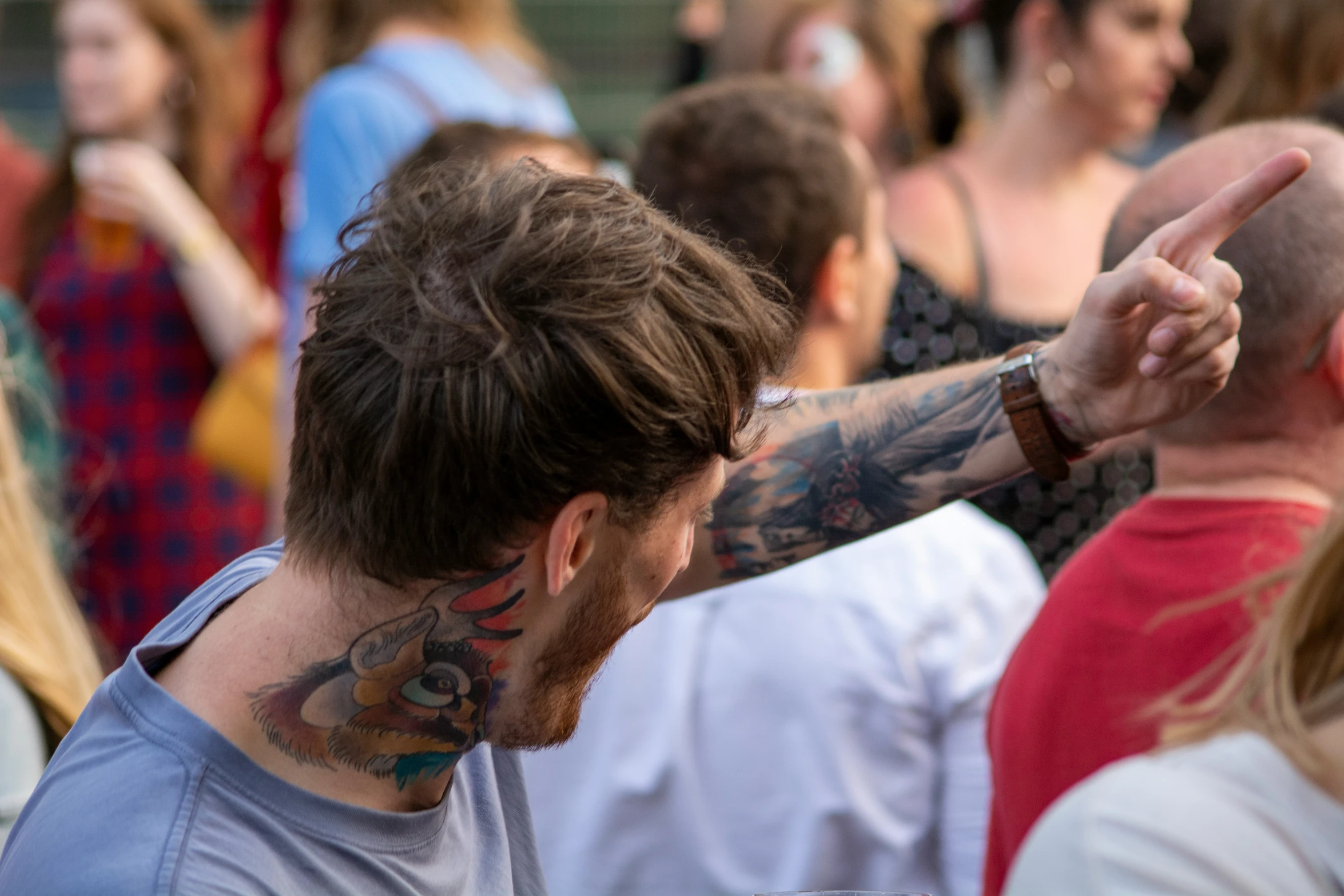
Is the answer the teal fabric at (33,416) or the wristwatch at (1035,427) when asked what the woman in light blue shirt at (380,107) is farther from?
the wristwatch at (1035,427)

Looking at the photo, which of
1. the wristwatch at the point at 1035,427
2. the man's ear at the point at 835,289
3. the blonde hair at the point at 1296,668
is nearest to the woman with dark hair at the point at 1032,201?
the man's ear at the point at 835,289

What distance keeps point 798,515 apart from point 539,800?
0.67m

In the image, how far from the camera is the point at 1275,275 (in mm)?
1725

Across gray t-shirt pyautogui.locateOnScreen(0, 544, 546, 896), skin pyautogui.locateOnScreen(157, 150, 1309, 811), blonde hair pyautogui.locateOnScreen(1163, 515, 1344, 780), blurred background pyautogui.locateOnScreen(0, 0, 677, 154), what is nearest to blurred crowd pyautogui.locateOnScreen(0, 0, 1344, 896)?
blonde hair pyautogui.locateOnScreen(1163, 515, 1344, 780)

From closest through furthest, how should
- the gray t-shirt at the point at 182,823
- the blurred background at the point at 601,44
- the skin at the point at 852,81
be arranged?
the gray t-shirt at the point at 182,823 < the skin at the point at 852,81 < the blurred background at the point at 601,44

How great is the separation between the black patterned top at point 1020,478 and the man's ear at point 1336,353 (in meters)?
1.31

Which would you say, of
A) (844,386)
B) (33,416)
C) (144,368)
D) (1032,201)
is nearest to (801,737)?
(844,386)

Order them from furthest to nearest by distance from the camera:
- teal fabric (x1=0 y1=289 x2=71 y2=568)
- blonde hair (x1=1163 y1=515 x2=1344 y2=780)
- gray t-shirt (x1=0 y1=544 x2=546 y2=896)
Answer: teal fabric (x1=0 y1=289 x2=71 y2=568)
gray t-shirt (x1=0 y1=544 x2=546 y2=896)
blonde hair (x1=1163 y1=515 x2=1344 y2=780)

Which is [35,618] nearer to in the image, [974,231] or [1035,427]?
[1035,427]

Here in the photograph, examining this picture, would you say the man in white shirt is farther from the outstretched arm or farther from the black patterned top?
the black patterned top

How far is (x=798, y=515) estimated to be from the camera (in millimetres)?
1835

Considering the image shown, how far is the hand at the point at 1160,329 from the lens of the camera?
4.77ft

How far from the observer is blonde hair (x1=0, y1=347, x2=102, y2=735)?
73.2 inches

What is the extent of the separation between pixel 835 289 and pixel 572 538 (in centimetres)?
123
